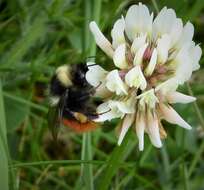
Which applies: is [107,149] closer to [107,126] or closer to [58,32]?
[107,126]

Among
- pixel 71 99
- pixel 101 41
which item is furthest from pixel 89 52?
pixel 101 41

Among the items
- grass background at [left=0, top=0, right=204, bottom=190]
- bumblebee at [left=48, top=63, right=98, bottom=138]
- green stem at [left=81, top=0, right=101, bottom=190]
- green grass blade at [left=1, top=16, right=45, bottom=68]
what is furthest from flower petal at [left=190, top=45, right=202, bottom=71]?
green grass blade at [left=1, top=16, right=45, bottom=68]

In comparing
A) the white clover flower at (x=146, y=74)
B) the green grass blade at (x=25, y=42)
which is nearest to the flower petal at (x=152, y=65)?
the white clover flower at (x=146, y=74)

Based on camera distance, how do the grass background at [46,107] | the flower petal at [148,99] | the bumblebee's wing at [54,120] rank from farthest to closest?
the grass background at [46,107]
the bumblebee's wing at [54,120]
the flower petal at [148,99]

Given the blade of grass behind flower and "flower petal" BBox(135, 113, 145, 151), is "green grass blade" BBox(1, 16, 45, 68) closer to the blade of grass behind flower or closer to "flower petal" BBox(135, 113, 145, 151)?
the blade of grass behind flower

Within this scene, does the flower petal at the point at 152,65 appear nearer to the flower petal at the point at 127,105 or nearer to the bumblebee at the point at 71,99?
the flower petal at the point at 127,105

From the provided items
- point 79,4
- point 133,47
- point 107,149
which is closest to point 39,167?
point 107,149

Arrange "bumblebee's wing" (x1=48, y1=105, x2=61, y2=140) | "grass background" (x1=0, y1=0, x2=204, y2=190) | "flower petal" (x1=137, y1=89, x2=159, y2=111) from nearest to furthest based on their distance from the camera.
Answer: "flower petal" (x1=137, y1=89, x2=159, y2=111)
"bumblebee's wing" (x1=48, y1=105, x2=61, y2=140)
"grass background" (x1=0, y1=0, x2=204, y2=190)
